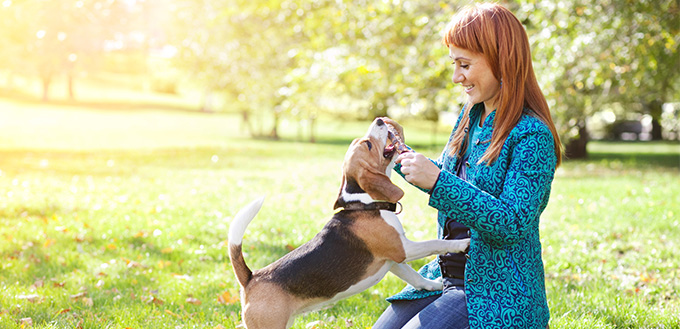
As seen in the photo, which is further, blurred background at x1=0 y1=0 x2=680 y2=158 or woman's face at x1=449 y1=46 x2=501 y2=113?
blurred background at x1=0 y1=0 x2=680 y2=158

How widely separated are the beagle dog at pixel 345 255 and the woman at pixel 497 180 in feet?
0.93

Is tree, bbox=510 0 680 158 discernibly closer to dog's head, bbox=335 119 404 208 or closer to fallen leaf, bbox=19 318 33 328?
dog's head, bbox=335 119 404 208

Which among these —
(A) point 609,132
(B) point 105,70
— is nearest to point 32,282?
(A) point 609,132

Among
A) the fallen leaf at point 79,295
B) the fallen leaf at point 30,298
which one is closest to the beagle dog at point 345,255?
the fallen leaf at point 79,295

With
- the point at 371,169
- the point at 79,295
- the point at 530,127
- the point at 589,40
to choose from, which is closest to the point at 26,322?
the point at 79,295

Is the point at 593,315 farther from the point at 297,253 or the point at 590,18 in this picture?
the point at 590,18

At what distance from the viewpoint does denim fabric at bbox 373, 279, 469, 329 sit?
3045 millimetres

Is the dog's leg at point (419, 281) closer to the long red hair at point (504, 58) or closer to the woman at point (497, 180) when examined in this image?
the woman at point (497, 180)

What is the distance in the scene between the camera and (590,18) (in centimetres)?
1029

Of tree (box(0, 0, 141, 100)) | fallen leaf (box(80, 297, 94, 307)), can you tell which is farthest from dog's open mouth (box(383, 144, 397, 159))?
tree (box(0, 0, 141, 100))

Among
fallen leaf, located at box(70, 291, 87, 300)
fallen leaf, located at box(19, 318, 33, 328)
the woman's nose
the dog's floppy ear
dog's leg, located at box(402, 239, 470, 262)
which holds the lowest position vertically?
fallen leaf, located at box(70, 291, 87, 300)

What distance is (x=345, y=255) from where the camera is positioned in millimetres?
3328

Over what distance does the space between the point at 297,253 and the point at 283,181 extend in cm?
1035

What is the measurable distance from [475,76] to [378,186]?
2.49 ft
